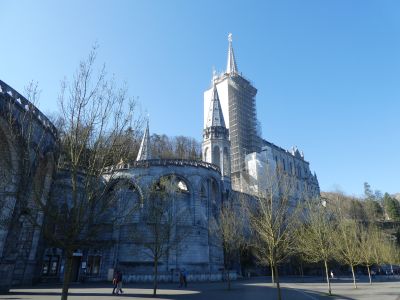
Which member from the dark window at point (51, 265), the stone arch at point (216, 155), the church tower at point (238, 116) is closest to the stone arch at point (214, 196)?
the stone arch at point (216, 155)

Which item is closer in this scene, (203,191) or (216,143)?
(203,191)

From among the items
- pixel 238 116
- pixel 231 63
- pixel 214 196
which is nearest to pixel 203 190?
pixel 214 196

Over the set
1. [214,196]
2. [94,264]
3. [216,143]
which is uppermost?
[216,143]

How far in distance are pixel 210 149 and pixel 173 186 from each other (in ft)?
71.9

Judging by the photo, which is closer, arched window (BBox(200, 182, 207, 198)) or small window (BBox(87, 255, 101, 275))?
small window (BBox(87, 255, 101, 275))

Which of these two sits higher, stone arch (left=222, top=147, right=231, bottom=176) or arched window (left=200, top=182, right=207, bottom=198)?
stone arch (left=222, top=147, right=231, bottom=176)

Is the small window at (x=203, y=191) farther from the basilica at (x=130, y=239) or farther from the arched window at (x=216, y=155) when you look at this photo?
the arched window at (x=216, y=155)

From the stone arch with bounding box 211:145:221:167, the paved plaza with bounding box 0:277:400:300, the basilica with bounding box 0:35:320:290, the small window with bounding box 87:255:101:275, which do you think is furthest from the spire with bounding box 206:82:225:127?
the paved plaza with bounding box 0:277:400:300

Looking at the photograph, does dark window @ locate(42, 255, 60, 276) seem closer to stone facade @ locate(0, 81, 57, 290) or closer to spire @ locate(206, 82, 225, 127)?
stone facade @ locate(0, 81, 57, 290)

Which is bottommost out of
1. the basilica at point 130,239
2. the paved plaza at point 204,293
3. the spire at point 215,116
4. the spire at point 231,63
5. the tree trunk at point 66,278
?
the paved plaza at point 204,293

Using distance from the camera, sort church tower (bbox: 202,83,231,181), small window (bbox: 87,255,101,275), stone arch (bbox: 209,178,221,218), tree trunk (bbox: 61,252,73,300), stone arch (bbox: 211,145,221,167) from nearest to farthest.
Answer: tree trunk (bbox: 61,252,73,300) < small window (bbox: 87,255,101,275) < stone arch (bbox: 209,178,221,218) < church tower (bbox: 202,83,231,181) < stone arch (bbox: 211,145,221,167)

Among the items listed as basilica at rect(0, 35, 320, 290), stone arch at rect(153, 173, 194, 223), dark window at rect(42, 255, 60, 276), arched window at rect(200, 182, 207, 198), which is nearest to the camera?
basilica at rect(0, 35, 320, 290)

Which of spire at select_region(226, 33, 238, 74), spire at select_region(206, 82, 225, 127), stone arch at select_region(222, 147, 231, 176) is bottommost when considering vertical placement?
stone arch at select_region(222, 147, 231, 176)

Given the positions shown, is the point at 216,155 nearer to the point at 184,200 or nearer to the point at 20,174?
the point at 184,200
